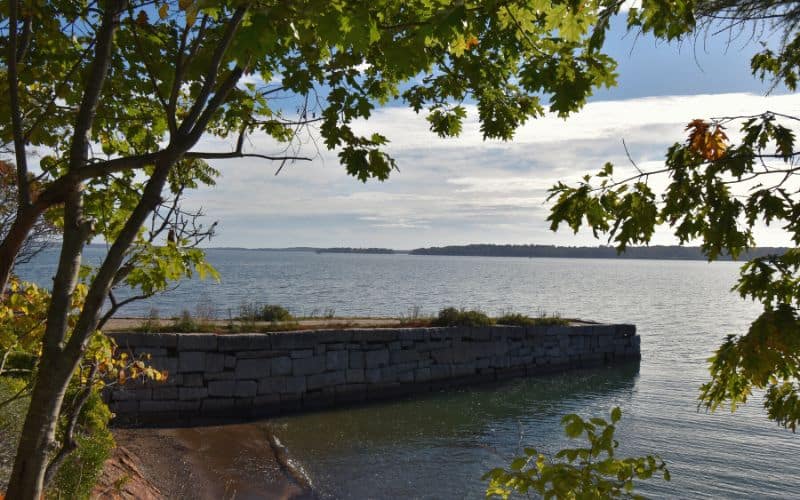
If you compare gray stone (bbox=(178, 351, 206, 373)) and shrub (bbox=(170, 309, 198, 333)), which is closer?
gray stone (bbox=(178, 351, 206, 373))

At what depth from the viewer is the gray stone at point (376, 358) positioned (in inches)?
548

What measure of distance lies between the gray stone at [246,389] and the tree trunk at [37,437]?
→ 992cm

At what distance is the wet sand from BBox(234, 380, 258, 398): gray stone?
2.87 feet

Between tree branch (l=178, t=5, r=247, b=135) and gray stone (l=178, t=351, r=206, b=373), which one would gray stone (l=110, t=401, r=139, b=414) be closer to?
gray stone (l=178, t=351, r=206, b=373)

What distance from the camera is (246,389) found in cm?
1192

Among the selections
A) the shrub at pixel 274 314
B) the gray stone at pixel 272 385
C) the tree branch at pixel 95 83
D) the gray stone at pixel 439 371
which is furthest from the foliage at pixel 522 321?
the tree branch at pixel 95 83

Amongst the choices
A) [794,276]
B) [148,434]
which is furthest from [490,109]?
[148,434]

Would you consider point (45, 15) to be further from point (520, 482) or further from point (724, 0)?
point (724, 0)

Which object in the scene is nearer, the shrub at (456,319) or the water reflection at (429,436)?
the water reflection at (429,436)

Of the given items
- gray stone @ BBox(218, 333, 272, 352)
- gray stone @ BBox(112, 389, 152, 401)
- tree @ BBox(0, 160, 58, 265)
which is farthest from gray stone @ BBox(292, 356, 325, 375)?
tree @ BBox(0, 160, 58, 265)

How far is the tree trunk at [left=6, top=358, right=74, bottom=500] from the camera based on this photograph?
2.23m

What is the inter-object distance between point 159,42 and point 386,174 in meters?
1.57

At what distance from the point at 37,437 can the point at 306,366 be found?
10.8 meters

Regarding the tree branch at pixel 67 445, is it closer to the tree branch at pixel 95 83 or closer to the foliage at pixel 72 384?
the tree branch at pixel 95 83
